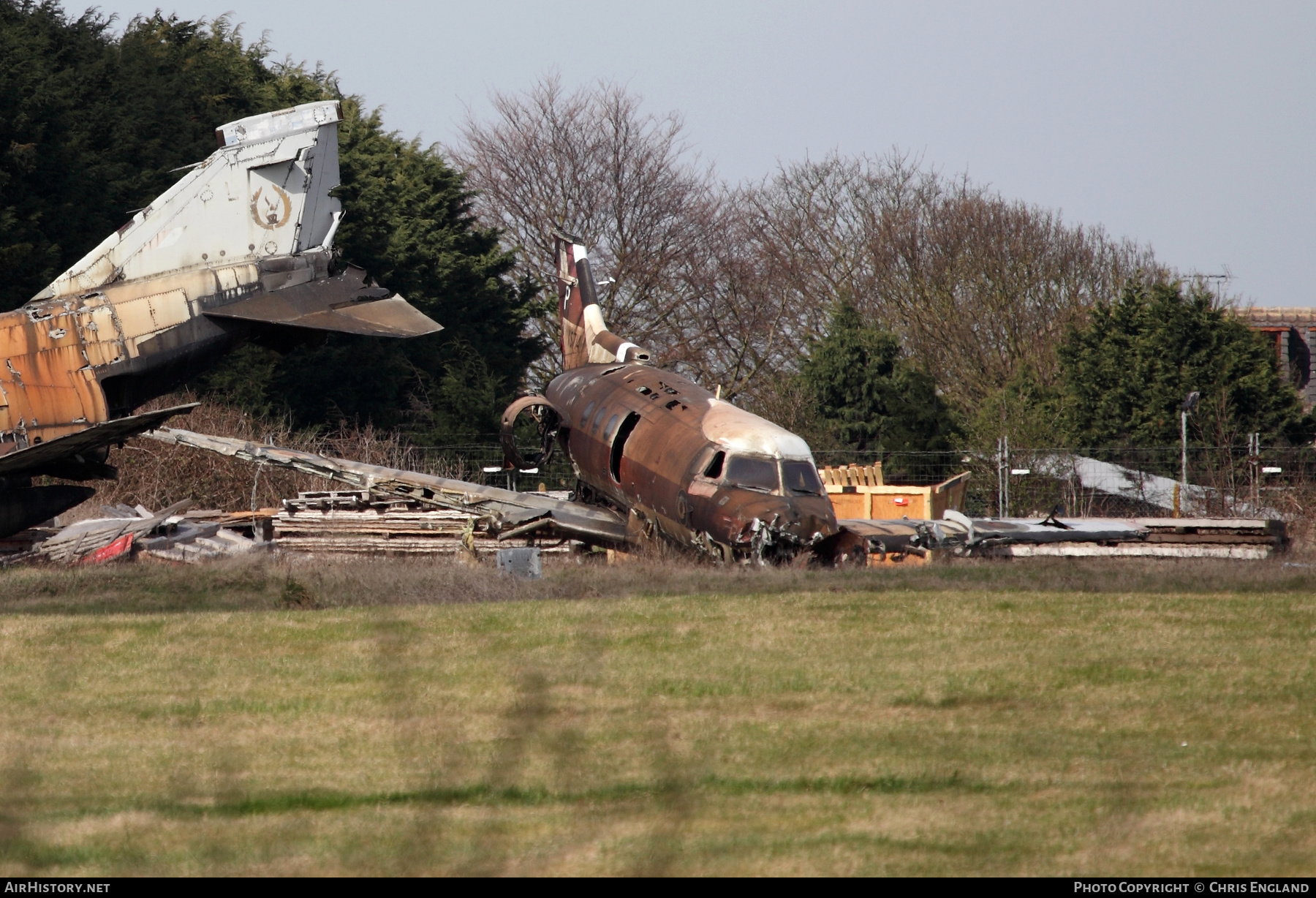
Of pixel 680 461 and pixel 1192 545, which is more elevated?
pixel 680 461

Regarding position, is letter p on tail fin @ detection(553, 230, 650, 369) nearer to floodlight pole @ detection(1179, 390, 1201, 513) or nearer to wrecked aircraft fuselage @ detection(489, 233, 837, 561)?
wrecked aircraft fuselage @ detection(489, 233, 837, 561)

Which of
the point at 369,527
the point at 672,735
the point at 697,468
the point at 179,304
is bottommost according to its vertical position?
the point at 672,735

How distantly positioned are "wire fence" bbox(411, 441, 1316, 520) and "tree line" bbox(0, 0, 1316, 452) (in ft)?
9.02

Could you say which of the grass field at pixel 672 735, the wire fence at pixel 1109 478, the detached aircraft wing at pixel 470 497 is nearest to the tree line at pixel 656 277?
the wire fence at pixel 1109 478

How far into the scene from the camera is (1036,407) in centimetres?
4128

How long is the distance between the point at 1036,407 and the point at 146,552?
91.2 feet

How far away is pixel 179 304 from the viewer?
1919 centimetres

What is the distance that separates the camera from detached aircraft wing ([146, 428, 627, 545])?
821 inches

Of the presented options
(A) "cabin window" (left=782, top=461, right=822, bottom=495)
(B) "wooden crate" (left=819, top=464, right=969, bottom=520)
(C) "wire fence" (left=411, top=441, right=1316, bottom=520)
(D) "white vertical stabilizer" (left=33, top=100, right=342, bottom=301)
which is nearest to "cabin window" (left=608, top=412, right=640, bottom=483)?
(A) "cabin window" (left=782, top=461, right=822, bottom=495)

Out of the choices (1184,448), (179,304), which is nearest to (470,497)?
(179,304)

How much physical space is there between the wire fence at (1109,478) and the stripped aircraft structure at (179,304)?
6559 mm

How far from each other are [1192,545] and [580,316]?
12.2 metres

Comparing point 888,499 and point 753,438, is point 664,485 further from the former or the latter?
point 888,499

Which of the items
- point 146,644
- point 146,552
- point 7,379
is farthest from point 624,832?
point 146,552
